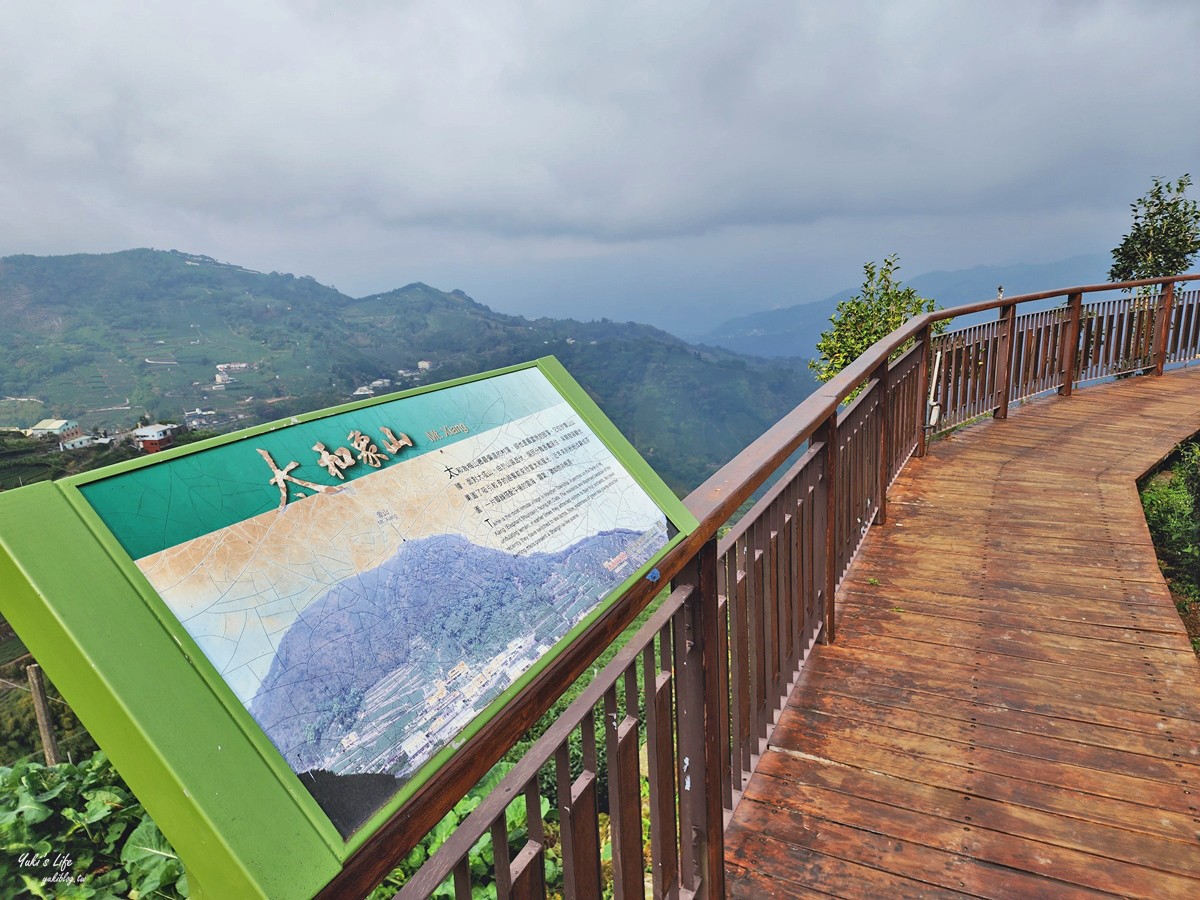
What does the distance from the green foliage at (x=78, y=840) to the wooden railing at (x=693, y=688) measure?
1474 millimetres

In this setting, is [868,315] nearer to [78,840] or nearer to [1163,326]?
[1163,326]

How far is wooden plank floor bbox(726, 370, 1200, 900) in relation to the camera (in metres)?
1.84

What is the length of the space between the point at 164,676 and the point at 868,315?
10.7 metres

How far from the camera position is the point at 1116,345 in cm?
714

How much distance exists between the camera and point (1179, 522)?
442 centimetres

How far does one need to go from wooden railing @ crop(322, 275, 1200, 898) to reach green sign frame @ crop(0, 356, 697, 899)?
62 millimetres

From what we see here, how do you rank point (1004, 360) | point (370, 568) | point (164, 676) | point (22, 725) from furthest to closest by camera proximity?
point (22, 725)
point (1004, 360)
point (370, 568)
point (164, 676)

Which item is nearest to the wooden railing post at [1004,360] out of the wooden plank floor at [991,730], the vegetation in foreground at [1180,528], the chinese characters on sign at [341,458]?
the vegetation in foreground at [1180,528]

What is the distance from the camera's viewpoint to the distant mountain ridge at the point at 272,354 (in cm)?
8669

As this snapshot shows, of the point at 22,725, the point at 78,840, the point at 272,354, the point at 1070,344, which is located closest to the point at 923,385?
the point at 1070,344

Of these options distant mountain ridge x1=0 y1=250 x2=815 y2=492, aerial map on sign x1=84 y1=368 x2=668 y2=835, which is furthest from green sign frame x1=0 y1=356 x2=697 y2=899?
distant mountain ridge x1=0 y1=250 x2=815 y2=492

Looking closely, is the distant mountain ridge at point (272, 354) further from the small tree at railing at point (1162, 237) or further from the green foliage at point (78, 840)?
the green foliage at point (78, 840)

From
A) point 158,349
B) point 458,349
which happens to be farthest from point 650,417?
point 158,349

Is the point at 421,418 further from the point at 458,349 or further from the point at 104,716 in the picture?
the point at 458,349
